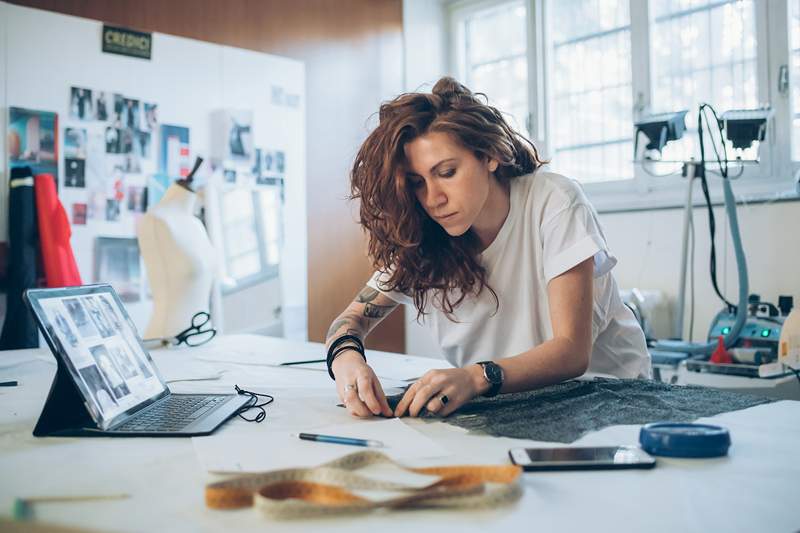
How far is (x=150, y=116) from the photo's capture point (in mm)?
3170

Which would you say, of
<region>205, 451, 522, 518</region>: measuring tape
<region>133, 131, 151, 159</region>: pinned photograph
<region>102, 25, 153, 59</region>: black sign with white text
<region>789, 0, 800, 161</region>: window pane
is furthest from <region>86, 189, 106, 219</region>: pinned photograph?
<region>789, 0, 800, 161</region>: window pane

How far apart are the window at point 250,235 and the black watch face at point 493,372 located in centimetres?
213

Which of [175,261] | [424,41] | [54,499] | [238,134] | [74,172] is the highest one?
[424,41]

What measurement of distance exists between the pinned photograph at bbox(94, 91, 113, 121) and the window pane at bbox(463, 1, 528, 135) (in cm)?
213

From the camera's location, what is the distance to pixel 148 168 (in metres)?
3.16

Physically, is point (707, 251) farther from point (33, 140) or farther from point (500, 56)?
point (33, 140)

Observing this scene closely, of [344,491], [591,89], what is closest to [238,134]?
[591,89]

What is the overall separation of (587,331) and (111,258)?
2272mm

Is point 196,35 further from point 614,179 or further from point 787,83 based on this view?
point 787,83

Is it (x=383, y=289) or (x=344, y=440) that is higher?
(x=383, y=289)

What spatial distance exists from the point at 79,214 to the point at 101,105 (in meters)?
0.47

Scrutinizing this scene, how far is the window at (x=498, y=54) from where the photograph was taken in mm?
4258

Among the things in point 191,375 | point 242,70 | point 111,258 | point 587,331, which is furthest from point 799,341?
point 242,70

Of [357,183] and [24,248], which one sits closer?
[357,183]
